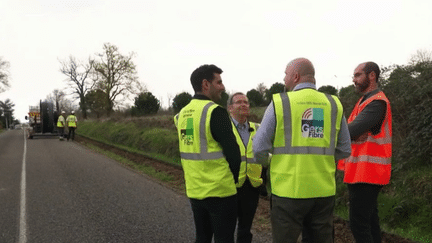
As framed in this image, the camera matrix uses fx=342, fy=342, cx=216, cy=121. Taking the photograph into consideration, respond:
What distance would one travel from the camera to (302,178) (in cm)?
237

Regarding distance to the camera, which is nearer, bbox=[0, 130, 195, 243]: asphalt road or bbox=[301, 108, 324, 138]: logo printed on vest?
bbox=[301, 108, 324, 138]: logo printed on vest

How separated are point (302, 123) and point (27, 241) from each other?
4360mm

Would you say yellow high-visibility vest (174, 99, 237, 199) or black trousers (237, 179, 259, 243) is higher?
yellow high-visibility vest (174, 99, 237, 199)

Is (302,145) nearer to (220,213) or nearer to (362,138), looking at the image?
(220,213)

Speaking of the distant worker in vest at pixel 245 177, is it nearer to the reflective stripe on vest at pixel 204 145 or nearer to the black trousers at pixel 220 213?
→ the black trousers at pixel 220 213

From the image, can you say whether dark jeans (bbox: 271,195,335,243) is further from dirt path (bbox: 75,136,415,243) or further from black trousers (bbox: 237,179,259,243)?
dirt path (bbox: 75,136,415,243)

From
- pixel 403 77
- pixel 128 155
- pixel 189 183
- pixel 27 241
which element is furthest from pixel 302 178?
pixel 128 155

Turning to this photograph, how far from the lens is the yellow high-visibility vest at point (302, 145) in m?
2.38

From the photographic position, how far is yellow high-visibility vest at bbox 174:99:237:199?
273cm

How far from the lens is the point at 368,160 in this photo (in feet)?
10.0

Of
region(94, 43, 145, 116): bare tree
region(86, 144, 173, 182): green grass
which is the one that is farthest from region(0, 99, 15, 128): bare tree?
region(86, 144, 173, 182): green grass

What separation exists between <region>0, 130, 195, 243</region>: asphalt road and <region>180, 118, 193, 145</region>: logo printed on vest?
234 centimetres

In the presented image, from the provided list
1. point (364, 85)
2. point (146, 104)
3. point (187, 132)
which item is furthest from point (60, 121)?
point (364, 85)

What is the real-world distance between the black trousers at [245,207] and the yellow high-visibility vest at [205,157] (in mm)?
705
